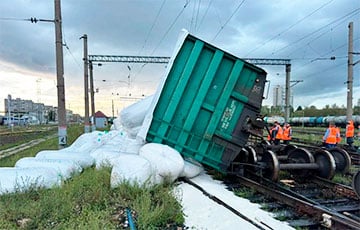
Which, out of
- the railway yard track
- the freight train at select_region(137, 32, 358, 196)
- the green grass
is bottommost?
the railway yard track

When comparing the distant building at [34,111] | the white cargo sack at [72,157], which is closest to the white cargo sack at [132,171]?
the white cargo sack at [72,157]

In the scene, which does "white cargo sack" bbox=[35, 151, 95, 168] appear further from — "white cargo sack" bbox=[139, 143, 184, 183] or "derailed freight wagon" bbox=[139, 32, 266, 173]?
"white cargo sack" bbox=[139, 143, 184, 183]

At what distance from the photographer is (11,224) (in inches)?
140

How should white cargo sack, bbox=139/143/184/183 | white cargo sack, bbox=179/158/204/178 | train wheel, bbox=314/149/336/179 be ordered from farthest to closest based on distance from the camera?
white cargo sack, bbox=179/158/204/178
train wheel, bbox=314/149/336/179
white cargo sack, bbox=139/143/184/183

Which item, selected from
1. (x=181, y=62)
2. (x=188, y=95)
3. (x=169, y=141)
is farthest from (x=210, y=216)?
(x=181, y=62)

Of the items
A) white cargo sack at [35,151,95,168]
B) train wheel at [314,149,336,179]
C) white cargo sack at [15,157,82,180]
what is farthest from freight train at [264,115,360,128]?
white cargo sack at [15,157,82,180]

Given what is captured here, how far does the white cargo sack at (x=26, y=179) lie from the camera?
4706 millimetres

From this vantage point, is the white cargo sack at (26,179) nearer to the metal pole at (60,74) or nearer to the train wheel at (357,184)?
the metal pole at (60,74)

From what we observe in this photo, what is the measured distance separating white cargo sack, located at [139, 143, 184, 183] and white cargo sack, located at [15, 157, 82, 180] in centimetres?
150

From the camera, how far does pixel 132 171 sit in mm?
5094

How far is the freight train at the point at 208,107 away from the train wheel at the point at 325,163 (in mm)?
22

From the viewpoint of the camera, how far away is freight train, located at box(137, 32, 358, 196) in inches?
249

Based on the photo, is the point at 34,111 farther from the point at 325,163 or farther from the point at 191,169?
the point at 325,163

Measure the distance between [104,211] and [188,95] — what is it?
3279mm
